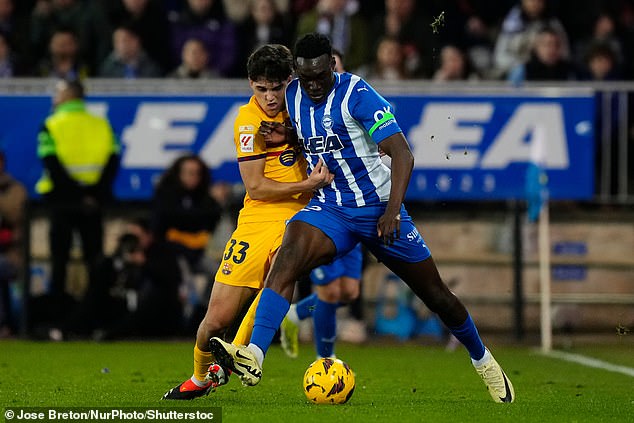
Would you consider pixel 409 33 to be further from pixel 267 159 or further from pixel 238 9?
pixel 267 159

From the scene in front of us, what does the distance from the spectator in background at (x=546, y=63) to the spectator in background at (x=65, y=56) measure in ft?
16.2

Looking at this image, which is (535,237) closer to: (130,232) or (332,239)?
(130,232)

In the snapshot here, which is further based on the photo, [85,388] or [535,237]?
[535,237]

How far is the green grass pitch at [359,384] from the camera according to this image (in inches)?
311

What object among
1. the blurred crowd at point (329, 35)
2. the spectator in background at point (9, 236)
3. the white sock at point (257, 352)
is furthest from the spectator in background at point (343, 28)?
the white sock at point (257, 352)

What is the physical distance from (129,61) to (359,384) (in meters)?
7.07

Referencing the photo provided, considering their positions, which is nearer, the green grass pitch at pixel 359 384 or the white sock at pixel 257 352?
the white sock at pixel 257 352

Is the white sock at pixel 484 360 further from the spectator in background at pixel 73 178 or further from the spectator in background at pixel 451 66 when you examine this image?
the spectator in background at pixel 451 66

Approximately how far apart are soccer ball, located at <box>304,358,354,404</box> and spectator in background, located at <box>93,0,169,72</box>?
8.65 metres

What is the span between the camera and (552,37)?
15.5m

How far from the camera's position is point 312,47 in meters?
8.06

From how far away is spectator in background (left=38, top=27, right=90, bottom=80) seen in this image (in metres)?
15.9

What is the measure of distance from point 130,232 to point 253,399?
6.68 metres

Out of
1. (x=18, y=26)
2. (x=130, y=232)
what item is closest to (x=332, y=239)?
(x=130, y=232)
